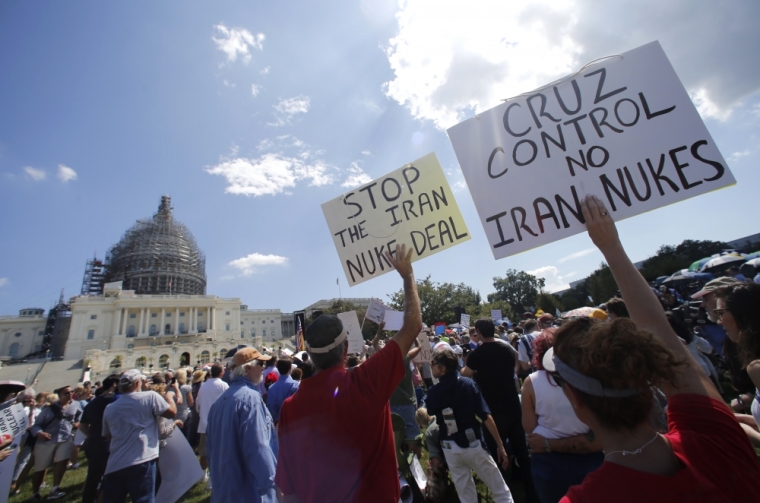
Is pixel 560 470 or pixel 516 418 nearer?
pixel 560 470

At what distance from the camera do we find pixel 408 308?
208 cm

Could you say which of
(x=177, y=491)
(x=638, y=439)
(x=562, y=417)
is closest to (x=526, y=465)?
(x=562, y=417)

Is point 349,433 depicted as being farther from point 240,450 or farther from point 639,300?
point 240,450

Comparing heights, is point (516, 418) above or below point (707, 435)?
below

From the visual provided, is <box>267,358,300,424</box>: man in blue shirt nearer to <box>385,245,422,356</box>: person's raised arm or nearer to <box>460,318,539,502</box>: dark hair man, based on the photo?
<box>460,318,539,502</box>: dark hair man

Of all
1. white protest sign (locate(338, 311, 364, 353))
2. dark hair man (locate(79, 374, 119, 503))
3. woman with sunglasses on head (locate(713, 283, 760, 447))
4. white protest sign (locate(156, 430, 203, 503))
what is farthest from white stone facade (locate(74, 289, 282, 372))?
woman with sunglasses on head (locate(713, 283, 760, 447))

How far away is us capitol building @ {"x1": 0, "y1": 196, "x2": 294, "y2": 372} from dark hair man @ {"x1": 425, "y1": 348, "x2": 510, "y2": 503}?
2313 inches

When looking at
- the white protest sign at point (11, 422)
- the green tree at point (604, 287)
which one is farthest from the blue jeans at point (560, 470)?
the green tree at point (604, 287)

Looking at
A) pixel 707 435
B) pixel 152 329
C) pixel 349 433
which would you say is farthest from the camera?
pixel 152 329

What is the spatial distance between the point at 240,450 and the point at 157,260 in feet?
313

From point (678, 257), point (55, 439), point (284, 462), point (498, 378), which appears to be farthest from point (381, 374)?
point (678, 257)

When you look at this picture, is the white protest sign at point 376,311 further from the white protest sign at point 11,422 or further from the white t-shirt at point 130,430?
the white protest sign at point 11,422

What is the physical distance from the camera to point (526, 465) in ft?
12.8

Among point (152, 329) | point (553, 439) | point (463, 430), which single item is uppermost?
point (152, 329)
